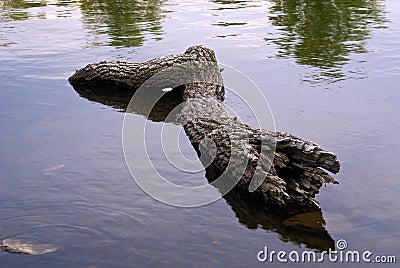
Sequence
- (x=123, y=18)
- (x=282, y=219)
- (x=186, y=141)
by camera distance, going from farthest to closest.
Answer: (x=123, y=18)
(x=186, y=141)
(x=282, y=219)

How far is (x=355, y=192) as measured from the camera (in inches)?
245

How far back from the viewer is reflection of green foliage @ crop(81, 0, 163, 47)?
1515cm

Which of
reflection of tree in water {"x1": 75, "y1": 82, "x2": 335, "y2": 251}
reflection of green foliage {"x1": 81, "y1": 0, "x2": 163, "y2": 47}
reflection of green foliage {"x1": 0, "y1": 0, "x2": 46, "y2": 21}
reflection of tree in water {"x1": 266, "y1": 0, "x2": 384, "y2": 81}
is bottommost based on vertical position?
reflection of tree in water {"x1": 75, "y1": 82, "x2": 335, "y2": 251}

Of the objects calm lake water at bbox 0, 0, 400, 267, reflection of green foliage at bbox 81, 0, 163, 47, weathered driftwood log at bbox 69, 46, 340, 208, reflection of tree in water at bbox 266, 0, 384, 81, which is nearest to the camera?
calm lake water at bbox 0, 0, 400, 267

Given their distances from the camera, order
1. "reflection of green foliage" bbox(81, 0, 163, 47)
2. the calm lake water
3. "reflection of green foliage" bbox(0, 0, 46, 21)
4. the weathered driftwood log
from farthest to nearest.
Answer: "reflection of green foliage" bbox(0, 0, 46, 21)
"reflection of green foliage" bbox(81, 0, 163, 47)
the weathered driftwood log
the calm lake water

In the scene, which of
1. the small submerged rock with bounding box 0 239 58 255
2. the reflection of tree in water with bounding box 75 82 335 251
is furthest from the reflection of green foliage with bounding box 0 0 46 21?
the small submerged rock with bounding box 0 239 58 255

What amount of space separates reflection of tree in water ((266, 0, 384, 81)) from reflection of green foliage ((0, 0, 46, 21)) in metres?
8.47

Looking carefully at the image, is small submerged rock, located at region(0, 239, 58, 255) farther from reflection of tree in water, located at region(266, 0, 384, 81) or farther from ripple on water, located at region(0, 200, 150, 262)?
reflection of tree in water, located at region(266, 0, 384, 81)

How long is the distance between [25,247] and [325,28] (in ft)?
40.1

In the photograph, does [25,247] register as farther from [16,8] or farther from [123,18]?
[16,8]

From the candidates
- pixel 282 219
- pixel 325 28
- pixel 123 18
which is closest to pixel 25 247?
pixel 282 219

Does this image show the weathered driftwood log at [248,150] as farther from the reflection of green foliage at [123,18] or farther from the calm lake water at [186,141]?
the reflection of green foliage at [123,18]

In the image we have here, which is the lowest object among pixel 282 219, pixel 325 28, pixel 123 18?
pixel 282 219

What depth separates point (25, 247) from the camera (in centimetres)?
513
